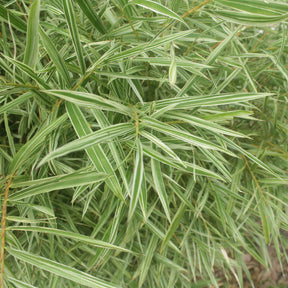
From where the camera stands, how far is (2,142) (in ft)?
2.95

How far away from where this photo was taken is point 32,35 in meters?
0.46

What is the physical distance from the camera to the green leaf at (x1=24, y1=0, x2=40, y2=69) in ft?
1.40

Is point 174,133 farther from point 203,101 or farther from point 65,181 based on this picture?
point 65,181

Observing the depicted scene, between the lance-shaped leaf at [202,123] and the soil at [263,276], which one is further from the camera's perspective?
the soil at [263,276]

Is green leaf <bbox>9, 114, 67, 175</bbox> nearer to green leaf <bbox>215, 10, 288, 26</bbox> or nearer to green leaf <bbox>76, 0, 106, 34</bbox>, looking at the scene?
green leaf <bbox>76, 0, 106, 34</bbox>

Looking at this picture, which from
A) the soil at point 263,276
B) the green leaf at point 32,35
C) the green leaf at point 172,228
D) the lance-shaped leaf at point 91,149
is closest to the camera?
the green leaf at point 32,35

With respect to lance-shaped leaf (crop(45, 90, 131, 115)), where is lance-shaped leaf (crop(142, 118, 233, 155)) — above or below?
below

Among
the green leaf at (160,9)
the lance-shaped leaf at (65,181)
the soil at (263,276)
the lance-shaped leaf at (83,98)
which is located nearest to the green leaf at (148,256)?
the lance-shaped leaf at (65,181)

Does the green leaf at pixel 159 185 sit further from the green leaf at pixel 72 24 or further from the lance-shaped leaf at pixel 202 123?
the green leaf at pixel 72 24

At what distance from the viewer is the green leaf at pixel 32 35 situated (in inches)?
16.8

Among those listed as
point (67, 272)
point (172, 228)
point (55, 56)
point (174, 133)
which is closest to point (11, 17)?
point (55, 56)

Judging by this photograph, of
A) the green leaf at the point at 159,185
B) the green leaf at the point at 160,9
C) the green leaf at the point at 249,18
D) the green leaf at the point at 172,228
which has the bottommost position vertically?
the green leaf at the point at 172,228

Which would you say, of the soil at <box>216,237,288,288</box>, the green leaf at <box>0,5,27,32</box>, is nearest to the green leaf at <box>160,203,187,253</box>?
the green leaf at <box>0,5,27,32</box>

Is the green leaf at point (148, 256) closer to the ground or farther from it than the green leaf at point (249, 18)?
closer to the ground
